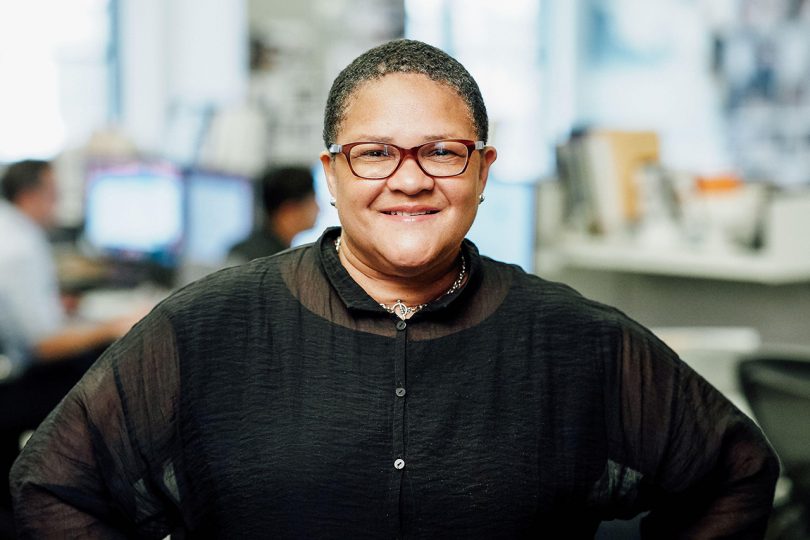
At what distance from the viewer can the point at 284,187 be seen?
314cm

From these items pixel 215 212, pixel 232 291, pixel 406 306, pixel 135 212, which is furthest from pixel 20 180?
pixel 406 306

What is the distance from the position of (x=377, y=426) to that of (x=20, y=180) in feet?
8.90

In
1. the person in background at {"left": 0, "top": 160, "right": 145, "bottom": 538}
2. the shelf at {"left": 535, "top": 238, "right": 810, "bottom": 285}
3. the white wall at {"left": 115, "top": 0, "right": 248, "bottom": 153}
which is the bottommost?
the person in background at {"left": 0, "top": 160, "right": 145, "bottom": 538}

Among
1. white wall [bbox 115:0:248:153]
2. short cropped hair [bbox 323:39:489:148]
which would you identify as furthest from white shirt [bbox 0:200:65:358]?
white wall [bbox 115:0:248:153]

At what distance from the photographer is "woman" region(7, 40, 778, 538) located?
1.19 m

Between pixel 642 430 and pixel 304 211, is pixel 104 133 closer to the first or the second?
pixel 304 211

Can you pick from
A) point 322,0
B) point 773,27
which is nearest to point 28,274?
point 322,0

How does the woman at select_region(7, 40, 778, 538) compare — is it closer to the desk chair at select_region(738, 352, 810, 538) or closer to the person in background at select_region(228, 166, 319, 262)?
the desk chair at select_region(738, 352, 810, 538)

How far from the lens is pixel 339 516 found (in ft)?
3.89

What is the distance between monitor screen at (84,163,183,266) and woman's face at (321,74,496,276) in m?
2.39

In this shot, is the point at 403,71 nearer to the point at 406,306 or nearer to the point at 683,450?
the point at 406,306

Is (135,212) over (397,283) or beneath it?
beneath

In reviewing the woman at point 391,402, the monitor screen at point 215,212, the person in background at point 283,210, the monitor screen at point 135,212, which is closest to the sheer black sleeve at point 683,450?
the woman at point 391,402

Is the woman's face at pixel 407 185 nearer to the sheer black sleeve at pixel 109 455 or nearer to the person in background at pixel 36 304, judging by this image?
the sheer black sleeve at pixel 109 455
